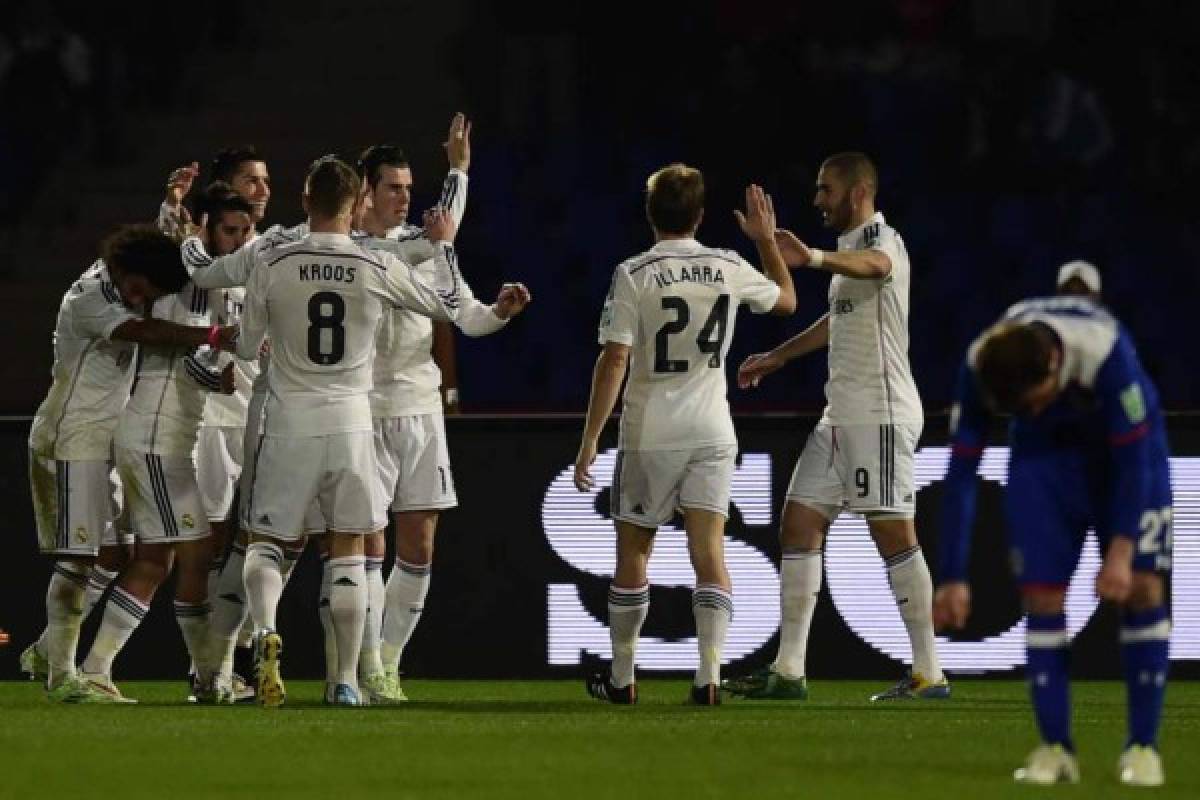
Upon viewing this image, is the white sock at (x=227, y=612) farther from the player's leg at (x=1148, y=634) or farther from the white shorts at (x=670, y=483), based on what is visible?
the player's leg at (x=1148, y=634)

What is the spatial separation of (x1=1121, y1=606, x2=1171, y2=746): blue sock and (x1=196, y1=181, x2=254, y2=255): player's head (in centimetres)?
443

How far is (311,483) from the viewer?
8.71 metres

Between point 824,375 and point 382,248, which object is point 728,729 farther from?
point 824,375

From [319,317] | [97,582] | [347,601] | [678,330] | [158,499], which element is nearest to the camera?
[319,317]

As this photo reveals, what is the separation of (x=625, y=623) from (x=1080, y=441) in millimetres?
3247

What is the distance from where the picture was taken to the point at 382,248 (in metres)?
9.49

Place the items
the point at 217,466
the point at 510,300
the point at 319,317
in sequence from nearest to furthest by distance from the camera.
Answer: the point at 319,317 < the point at 510,300 < the point at 217,466

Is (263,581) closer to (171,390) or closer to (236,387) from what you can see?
(171,390)

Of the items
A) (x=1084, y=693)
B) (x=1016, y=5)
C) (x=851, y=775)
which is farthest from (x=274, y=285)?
(x=1016, y=5)

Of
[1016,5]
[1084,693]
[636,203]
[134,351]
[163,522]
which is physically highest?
[1016,5]

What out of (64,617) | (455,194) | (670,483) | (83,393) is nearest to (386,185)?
(455,194)

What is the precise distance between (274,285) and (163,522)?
1.24 m

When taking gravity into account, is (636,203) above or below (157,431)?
above

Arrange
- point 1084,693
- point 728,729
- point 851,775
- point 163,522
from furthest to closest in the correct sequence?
point 1084,693
point 163,522
point 728,729
point 851,775
